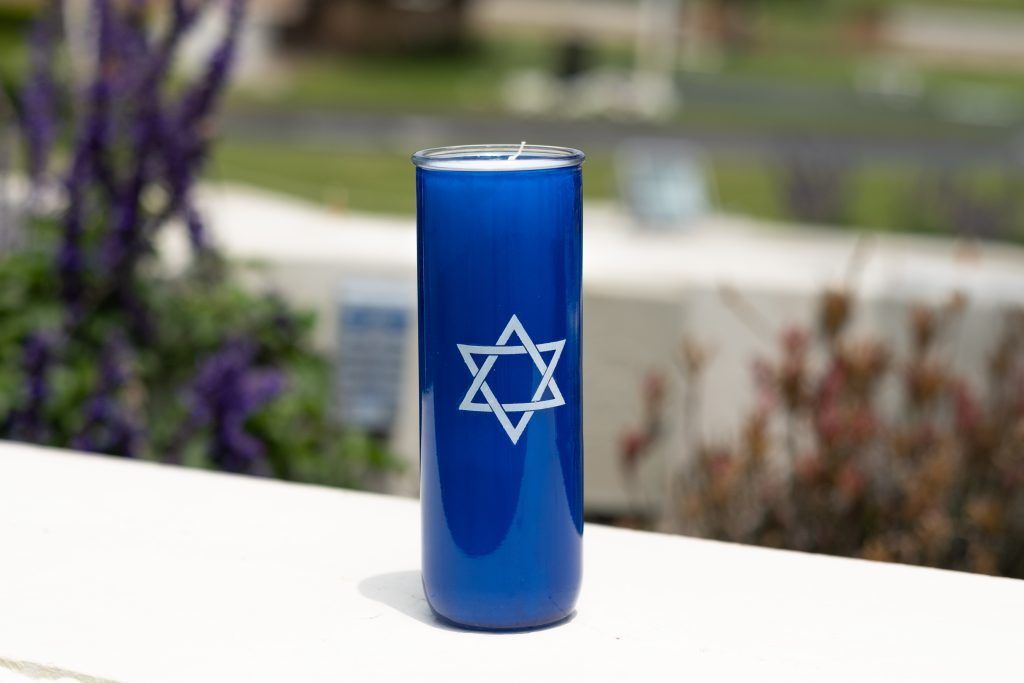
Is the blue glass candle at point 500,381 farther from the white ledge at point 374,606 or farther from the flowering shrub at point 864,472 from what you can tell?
the flowering shrub at point 864,472

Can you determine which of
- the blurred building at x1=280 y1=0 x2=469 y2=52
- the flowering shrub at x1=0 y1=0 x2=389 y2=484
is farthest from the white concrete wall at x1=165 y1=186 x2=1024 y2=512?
the blurred building at x1=280 y1=0 x2=469 y2=52

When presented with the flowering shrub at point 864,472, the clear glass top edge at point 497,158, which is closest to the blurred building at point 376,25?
the flowering shrub at point 864,472

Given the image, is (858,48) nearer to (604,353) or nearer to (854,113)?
(854,113)

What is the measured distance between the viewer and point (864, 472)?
3.72m

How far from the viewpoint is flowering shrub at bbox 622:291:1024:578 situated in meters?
3.56

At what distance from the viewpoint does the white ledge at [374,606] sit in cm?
211

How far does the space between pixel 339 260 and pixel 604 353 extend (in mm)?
916

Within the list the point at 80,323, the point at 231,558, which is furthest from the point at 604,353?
the point at 231,558

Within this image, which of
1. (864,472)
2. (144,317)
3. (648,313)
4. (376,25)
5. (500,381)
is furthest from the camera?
(376,25)

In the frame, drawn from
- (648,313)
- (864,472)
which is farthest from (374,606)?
(648,313)

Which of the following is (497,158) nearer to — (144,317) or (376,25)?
(144,317)

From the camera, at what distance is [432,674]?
2068 mm

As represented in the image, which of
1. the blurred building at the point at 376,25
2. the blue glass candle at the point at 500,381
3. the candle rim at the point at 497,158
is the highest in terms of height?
the blurred building at the point at 376,25

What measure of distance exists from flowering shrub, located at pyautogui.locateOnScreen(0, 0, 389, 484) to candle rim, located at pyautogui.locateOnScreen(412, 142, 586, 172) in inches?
58.3
